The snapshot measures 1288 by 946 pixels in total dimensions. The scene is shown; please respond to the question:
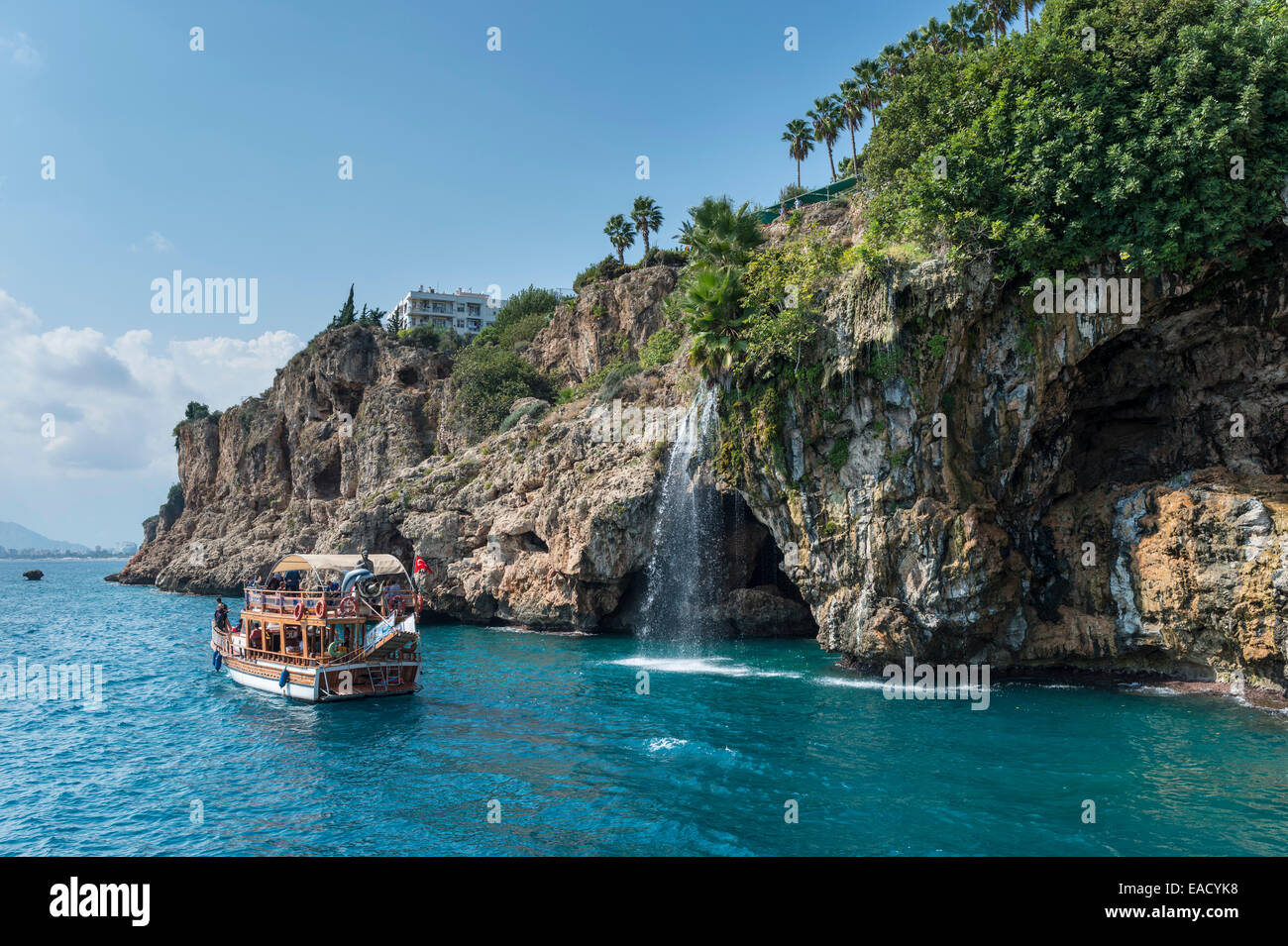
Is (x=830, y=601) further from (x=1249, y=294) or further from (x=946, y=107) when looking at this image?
(x=946, y=107)

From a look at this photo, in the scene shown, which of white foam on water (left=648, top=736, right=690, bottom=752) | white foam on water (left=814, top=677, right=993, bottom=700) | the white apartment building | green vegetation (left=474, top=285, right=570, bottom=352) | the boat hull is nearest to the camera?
white foam on water (left=648, top=736, right=690, bottom=752)

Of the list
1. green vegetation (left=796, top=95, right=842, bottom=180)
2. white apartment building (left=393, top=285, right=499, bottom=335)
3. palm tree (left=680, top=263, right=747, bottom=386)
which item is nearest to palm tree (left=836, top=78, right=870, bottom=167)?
green vegetation (left=796, top=95, right=842, bottom=180)

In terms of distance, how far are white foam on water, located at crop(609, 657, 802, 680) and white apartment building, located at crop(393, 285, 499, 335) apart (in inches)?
3596

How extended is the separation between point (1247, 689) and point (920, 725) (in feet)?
35.4

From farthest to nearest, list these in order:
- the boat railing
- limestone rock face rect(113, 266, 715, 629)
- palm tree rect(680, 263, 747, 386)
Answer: limestone rock face rect(113, 266, 715, 629), palm tree rect(680, 263, 747, 386), the boat railing

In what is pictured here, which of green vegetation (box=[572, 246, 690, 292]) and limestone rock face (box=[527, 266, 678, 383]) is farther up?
green vegetation (box=[572, 246, 690, 292])

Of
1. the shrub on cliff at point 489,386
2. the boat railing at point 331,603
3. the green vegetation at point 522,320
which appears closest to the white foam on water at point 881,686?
the boat railing at point 331,603

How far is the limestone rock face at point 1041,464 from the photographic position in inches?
957

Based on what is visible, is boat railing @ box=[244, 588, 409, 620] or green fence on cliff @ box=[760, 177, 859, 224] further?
green fence on cliff @ box=[760, 177, 859, 224]

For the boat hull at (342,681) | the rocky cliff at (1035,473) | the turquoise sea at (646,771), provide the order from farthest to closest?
1. the boat hull at (342,681)
2. the rocky cliff at (1035,473)
3. the turquoise sea at (646,771)

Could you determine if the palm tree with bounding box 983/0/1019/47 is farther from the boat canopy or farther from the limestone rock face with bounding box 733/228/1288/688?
the boat canopy

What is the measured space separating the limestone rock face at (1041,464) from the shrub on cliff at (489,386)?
3524 centimetres

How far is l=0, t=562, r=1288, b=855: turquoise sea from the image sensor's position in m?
14.6

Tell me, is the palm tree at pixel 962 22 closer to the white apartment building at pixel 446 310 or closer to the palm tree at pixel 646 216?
the palm tree at pixel 646 216
